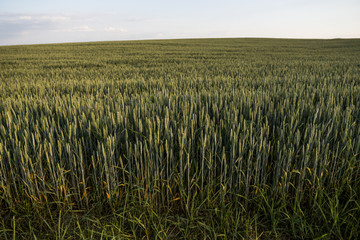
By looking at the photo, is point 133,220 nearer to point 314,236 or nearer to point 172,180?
point 172,180

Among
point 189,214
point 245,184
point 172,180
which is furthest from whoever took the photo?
point 172,180

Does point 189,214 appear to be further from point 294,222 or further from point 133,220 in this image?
point 294,222

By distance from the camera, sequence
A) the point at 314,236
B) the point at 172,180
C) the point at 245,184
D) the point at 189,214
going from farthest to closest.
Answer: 1. the point at 172,180
2. the point at 245,184
3. the point at 189,214
4. the point at 314,236

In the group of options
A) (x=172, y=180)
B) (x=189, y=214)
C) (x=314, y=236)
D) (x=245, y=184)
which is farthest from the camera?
(x=172, y=180)

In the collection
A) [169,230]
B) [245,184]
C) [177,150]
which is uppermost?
[177,150]

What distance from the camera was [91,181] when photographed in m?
1.79

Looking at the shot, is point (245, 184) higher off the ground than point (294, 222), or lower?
higher

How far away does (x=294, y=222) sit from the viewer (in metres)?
1.39

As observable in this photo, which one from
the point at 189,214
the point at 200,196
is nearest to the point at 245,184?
the point at 200,196

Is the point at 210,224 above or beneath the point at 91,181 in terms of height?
beneath

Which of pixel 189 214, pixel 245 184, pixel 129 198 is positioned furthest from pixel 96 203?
pixel 245 184

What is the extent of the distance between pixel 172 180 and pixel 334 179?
3.82 feet

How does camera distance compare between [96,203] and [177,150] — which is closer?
[96,203]

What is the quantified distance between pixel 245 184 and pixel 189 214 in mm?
434
